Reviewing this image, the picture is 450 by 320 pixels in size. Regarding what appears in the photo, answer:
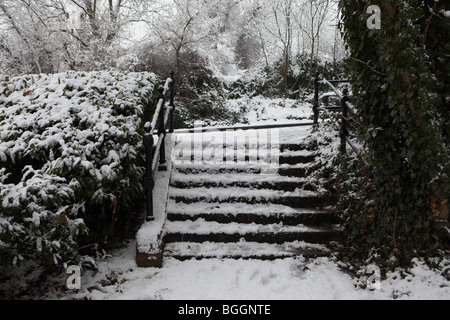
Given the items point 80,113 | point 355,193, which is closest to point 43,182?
point 80,113

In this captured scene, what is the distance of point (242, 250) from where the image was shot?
4141 millimetres

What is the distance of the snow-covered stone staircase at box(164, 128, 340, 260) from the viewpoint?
4.22 meters

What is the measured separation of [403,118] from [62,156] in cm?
337

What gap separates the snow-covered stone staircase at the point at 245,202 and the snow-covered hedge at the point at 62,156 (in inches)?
33.8

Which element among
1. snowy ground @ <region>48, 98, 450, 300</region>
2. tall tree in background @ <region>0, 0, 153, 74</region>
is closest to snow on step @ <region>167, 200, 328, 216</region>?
snowy ground @ <region>48, 98, 450, 300</region>

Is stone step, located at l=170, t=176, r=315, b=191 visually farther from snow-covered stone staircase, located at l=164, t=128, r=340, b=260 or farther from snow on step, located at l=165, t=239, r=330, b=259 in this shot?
snow on step, located at l=165, t=239, r=330, b=259

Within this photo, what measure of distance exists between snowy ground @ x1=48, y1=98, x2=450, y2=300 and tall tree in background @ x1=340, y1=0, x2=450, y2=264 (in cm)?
33

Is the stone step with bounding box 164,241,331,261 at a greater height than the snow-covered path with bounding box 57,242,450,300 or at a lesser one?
greater

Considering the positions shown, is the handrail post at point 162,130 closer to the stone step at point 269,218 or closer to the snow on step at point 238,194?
the snow on step at point 238,194

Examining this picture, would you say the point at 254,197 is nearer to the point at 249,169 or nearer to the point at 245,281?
the point at 249,169

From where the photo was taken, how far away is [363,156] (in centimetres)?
416

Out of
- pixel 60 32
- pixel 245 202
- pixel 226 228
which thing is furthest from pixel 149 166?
pixel 60 32

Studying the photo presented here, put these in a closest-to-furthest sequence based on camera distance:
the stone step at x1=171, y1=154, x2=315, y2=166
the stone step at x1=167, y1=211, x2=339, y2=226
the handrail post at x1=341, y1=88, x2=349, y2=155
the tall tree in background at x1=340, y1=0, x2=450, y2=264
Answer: the tall tree in background at x1=340, y1=0, x2=450, y2=264
the stone step at x1=167, y1=211, x2=339, y2=226
the handrail post at x1=341, y1=88, x2=349, y2=155
the stone step at x1=171, y1=154, x2=315, y2=166
